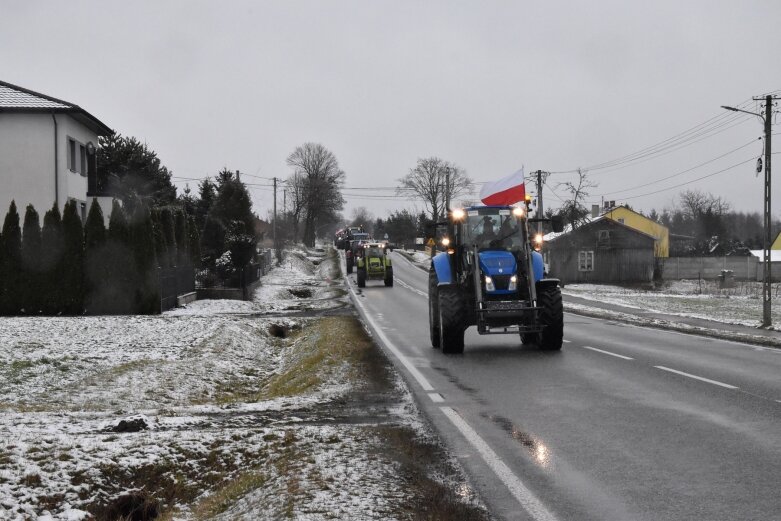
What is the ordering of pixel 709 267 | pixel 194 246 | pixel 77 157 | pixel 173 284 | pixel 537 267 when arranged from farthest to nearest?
pixel 709 267 → pixel 194 246 → pixel 77 157 → pixel 173 284 → pixel 537 267

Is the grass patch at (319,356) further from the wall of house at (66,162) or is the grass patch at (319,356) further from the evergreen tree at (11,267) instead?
the wall of house at (66,162)

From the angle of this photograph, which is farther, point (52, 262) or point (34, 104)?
point (34, 104)

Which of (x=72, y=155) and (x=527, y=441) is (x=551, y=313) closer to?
(x=527, y=441)

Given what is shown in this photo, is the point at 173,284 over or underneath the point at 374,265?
underneath

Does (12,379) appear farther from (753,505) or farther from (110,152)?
(110,152)

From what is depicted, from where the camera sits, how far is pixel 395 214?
137250 millimetres

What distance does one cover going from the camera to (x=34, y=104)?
3303 centimetres

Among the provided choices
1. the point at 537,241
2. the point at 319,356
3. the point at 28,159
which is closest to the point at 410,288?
the point at 28,159

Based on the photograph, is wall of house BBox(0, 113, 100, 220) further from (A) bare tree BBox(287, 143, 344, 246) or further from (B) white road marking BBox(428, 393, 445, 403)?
(A) bare tree BBox(287, 143, 344, 246)

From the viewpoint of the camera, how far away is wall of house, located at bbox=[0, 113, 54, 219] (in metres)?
32.8

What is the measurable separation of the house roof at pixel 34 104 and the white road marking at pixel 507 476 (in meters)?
29.5

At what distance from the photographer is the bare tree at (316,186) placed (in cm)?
11050

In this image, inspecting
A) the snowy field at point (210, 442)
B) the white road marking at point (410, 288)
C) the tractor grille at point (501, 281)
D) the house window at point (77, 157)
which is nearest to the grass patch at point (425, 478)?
the snowy field at point (210, 442)

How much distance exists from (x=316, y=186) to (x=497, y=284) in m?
97.2
